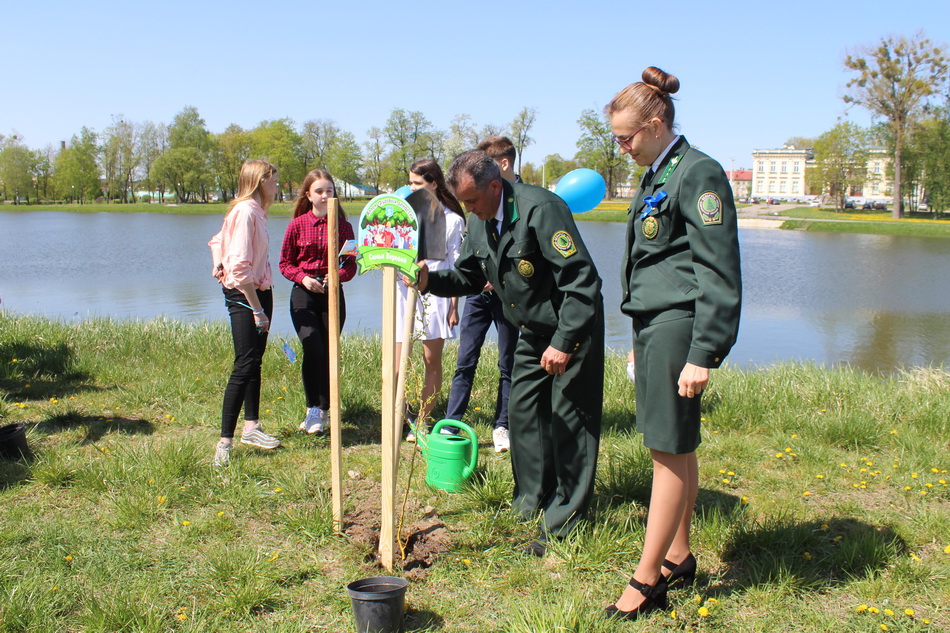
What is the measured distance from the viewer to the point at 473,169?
3268mm

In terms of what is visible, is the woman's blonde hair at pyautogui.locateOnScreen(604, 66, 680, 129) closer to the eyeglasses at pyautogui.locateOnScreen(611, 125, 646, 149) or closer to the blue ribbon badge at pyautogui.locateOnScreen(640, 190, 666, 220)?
the eyeglasses at pyautogui.locateOnScreen(611, 125, 646, 149)

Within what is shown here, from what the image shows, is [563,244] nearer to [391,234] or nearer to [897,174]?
[391,234]

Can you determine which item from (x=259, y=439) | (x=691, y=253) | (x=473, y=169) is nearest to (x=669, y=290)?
(x=691, y=253)

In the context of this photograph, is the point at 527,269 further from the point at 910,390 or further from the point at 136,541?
the point at 910,390

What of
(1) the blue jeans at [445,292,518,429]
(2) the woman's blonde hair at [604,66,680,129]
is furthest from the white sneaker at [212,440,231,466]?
(2) the woman's blonde hair at [604,66,680,129]

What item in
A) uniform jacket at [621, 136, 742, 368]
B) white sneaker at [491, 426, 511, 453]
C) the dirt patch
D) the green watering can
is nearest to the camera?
uniform jacket at [621, 136, 742, 368]

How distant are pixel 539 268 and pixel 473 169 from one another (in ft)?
1.76

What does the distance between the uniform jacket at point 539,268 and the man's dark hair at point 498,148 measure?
132cm

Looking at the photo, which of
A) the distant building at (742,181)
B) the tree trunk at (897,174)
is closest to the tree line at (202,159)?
the tree trunk at (897,174)

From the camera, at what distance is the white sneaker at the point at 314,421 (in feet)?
17.0

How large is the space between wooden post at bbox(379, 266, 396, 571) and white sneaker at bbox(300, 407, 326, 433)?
2.09m

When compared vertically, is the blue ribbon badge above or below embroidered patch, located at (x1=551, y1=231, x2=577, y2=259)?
above

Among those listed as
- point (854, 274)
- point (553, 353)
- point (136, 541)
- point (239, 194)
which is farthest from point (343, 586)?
point (854, 274)

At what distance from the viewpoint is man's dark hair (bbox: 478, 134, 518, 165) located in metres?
4.84
